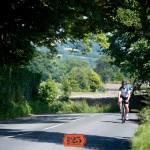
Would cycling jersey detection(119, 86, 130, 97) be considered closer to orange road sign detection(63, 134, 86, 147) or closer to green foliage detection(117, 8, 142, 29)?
orange road sign detection(63, 134, 86, 147)

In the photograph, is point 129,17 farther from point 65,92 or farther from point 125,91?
point 65,92

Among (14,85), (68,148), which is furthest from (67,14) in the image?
(14,85)

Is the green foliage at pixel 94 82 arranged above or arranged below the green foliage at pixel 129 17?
above

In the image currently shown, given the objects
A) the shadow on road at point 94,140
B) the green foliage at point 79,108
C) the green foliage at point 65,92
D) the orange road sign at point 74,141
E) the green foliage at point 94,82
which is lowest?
the green foliage at point 79,108

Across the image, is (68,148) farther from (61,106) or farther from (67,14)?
(61,106)

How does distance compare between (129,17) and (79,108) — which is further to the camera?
(79,108)

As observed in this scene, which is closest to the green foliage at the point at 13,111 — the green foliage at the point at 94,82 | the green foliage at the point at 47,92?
the green foliage at the point at 47,92

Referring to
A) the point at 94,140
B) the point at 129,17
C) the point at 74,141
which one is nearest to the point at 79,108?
the point at 94,140

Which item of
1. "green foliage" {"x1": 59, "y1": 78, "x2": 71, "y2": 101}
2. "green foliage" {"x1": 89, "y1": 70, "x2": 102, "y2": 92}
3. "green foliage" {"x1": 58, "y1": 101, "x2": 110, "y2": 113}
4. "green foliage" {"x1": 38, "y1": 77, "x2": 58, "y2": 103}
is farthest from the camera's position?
"green foliage" {"x1": 89, "y1": 70, "x2": 102, "y2": 92}

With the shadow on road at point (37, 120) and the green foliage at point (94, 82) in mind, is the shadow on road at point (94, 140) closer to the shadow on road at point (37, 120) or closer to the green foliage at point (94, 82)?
the shadow on road at point (37, 120)

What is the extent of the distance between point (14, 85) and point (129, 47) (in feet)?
50.8

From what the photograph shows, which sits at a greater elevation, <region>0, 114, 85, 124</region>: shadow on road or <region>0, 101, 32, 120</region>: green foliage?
<region>0, 101, 32, 120</region>: green foliage

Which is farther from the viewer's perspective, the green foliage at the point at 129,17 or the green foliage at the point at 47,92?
the green foliage at the point at 47,92

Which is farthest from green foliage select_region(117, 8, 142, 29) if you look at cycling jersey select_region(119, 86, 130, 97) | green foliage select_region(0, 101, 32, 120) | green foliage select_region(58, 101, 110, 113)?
green foliage select_region(58, 101, 110, 113)
